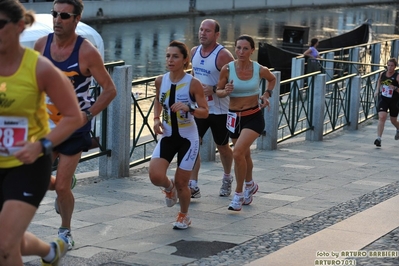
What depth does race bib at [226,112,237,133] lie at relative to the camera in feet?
27.1

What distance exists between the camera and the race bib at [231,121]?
8.27 m

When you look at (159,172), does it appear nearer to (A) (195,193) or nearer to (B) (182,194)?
(B) (182,194)

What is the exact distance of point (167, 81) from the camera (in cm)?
728

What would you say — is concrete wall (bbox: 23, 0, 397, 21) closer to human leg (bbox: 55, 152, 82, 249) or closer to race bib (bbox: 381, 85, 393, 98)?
race bib (bbox: 381, 85, 393, 98)

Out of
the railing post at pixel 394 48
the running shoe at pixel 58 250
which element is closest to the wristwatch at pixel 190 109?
the running shoe at pixel 58 250

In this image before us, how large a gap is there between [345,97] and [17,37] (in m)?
13.9

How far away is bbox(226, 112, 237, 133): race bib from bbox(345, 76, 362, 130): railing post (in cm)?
970

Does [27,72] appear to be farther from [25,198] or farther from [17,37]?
[25,198]

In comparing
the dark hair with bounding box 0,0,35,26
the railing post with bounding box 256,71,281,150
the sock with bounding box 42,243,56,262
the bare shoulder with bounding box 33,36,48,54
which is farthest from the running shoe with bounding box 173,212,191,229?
the railing post with bounding box 256,71,281,150

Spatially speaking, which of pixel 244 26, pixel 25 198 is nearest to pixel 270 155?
pixel 25 198

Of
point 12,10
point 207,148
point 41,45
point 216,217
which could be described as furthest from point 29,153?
point 207,148

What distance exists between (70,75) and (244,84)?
2497mm

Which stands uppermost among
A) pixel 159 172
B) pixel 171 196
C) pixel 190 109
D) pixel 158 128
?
pixel 190 109

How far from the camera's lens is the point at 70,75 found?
6094mm
